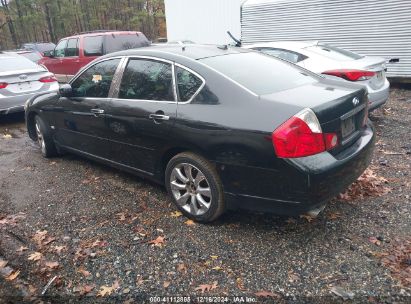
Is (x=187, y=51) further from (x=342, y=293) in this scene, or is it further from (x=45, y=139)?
(x=45, y=139)

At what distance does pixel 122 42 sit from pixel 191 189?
27.4ft

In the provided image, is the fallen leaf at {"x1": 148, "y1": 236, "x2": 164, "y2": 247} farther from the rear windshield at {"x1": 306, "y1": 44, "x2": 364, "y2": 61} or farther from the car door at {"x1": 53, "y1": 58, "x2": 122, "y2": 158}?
the rear windshield at {"x1": 306, "y1": 44, "x2": 364, "y2": 61}

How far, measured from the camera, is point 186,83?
3.49 m

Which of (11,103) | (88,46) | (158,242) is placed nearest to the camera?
(158,242)

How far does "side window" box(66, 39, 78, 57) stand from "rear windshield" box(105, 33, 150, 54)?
56.2 inches

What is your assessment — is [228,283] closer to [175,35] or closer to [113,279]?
[113,279]

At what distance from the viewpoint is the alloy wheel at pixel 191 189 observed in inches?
135

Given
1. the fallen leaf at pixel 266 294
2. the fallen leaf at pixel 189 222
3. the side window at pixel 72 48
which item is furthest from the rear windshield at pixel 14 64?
the fallen leaf at pixel 266 294

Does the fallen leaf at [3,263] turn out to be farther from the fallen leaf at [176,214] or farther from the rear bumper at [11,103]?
the rear bumper at [11,103]

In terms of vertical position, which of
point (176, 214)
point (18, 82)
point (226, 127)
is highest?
point (226, 127)

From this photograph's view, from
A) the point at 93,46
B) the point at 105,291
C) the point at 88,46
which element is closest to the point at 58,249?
the point at 105,291

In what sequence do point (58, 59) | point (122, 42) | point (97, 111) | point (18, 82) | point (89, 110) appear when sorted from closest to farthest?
point (97, 111) < point (89, 110) < point (18, 82) < point (122, 42) < point (58, 59)

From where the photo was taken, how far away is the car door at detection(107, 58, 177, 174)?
11.7ft

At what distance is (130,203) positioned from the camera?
13.5 ft
